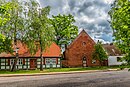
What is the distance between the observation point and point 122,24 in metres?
11.4

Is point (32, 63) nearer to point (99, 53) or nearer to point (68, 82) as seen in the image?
point (99, 53)

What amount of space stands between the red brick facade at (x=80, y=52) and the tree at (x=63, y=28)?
6862 millimetres

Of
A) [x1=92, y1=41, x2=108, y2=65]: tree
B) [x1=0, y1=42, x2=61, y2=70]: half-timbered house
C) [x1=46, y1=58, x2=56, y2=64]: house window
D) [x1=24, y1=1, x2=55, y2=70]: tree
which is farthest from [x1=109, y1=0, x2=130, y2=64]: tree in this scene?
[x1=92, y1=41, x2=108, y2=65]: tree

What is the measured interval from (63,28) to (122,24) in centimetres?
6441

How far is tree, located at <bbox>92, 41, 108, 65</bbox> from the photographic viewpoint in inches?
2457

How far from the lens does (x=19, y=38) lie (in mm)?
49969

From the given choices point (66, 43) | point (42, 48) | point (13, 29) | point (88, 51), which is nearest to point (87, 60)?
point (88, 51)

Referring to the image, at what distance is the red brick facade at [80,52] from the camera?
218ft

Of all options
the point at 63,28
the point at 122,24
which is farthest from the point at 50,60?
the point at 122,24

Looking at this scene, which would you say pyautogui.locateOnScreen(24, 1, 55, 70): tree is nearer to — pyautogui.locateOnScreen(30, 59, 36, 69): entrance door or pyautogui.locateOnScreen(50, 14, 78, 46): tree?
pyautogui.locateOnScreen(30, 59, 36, 69): entrance door

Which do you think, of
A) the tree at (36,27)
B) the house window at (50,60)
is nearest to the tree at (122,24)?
the tree at (36,27)

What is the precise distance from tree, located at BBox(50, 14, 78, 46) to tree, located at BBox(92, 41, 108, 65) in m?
12.1

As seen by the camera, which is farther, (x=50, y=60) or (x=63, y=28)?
(x=63, y=28)

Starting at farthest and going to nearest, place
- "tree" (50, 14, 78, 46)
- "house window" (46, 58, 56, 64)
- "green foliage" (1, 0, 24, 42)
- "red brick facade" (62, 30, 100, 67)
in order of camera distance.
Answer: "tree" (50, 14, 78, 46) < "red brick facade" (62, 30, 100, 67) < "house window" (46, 58, 56, 64) < "green foliage" (1, 0, 24, 42)
